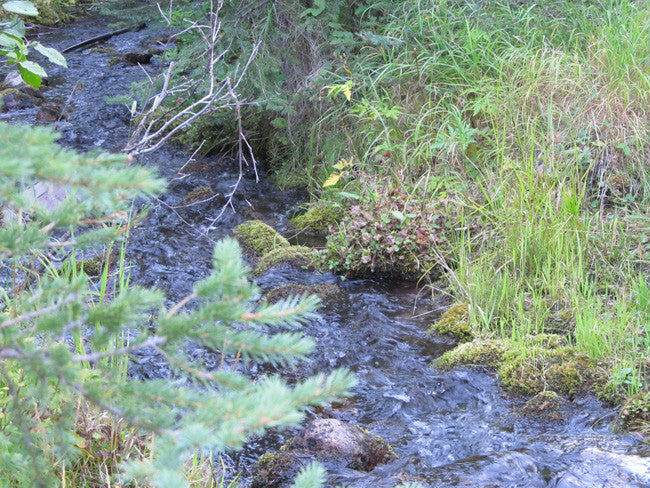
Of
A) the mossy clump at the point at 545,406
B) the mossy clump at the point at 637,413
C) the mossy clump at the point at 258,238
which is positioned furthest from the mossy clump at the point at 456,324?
the mossy clump at the point at 258,238

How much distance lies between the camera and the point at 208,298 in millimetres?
1167

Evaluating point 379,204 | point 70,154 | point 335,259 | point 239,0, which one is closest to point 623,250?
point 379,204

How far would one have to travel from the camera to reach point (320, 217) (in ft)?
20.0

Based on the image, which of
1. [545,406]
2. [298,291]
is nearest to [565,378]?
[545,406]

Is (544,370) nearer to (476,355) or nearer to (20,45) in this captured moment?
(476,355)

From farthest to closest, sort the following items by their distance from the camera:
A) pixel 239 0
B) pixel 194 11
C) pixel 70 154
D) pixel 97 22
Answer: pixel 97 22 → pixel 194 11 → pixel 239 0 → pixel 70 154

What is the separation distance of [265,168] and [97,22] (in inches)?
357

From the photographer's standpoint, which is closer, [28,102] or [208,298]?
[208,298]

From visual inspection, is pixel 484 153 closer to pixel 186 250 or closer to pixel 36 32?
pixel 186 250

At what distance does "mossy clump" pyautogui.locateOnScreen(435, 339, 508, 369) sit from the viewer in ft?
12.2

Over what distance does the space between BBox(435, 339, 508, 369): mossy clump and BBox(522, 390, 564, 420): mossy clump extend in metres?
0.43

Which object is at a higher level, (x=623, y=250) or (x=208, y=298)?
(x=208, y=298)

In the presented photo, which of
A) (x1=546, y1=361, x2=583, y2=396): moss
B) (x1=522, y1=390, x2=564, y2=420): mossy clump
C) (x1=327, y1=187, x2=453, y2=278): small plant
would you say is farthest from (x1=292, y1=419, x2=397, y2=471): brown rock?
(x1=327, y1=187, x2=453, y2=278): small plant

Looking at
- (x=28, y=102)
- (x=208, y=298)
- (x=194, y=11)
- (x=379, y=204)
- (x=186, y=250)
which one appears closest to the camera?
(x=208, y=298)
